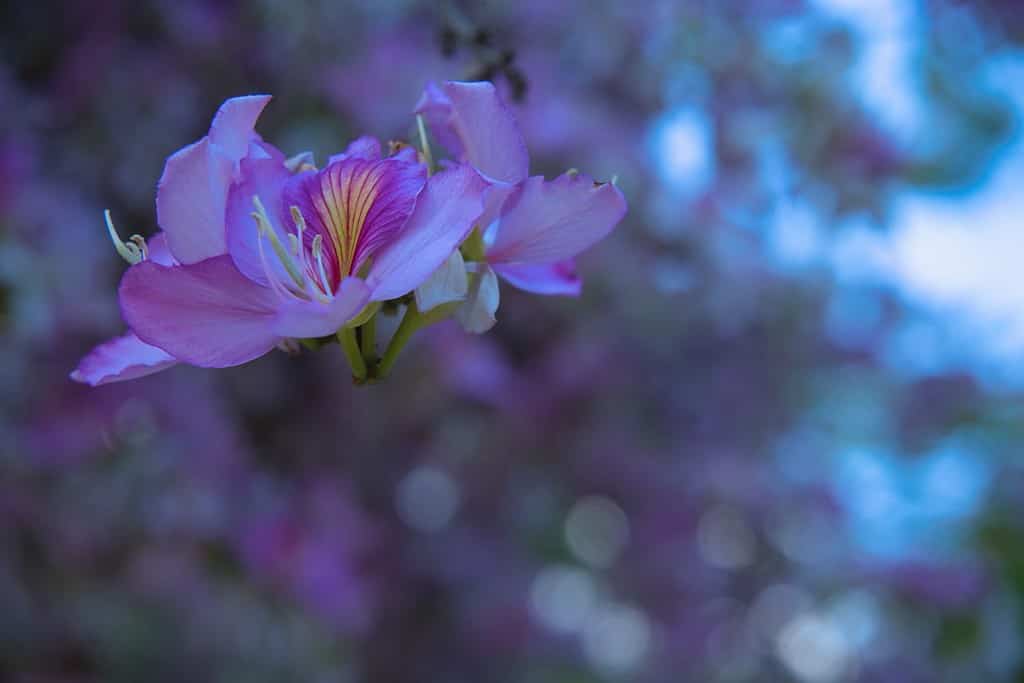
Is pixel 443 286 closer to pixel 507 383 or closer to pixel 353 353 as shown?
pixel 353 353

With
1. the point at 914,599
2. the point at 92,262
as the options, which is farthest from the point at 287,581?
the point at 914,599

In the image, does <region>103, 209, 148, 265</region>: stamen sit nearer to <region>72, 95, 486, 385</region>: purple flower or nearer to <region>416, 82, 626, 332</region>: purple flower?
<region>72, 95, 486, 385</region>: purple flower

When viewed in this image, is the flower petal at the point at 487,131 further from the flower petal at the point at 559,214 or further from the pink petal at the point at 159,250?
the pink petal at the point at 159,250

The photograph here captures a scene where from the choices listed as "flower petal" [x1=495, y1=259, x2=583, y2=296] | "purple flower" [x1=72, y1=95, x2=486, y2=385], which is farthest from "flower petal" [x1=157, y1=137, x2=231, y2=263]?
"flower petal" [x1=495, y1=259, x2=583, y2=296]

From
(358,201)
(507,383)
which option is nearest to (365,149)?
(358,201)

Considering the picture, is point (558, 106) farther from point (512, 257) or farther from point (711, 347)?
point (512, 257)

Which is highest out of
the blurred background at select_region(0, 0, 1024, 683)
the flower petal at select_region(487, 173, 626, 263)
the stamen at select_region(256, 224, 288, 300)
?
the flower petal at select_region(487, 173, 626, 263)
